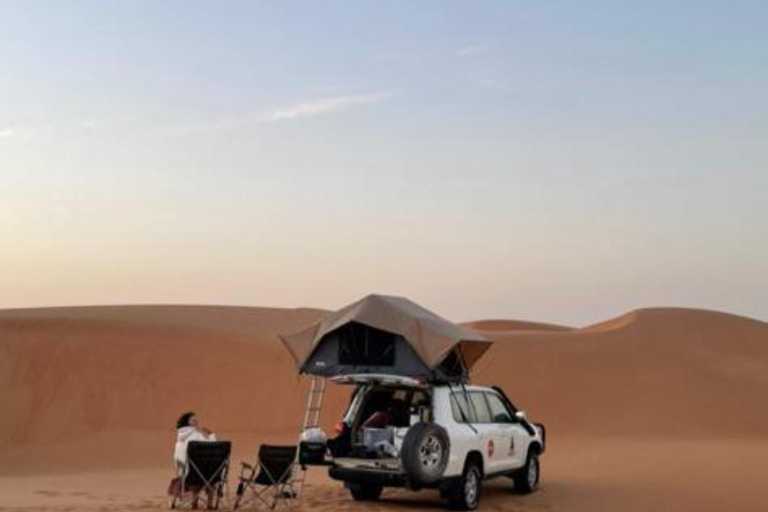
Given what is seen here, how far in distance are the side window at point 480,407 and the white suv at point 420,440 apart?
1 cm

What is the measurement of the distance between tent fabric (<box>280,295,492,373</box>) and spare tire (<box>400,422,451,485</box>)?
3.43ft

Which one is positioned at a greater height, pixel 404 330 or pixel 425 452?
pixel 404 330

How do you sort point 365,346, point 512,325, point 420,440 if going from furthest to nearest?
point 512,325
point 365,346
point 420,440

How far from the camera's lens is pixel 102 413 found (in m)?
29.8

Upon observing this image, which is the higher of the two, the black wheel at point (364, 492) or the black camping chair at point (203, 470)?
the black camping chair at point (203, 470)

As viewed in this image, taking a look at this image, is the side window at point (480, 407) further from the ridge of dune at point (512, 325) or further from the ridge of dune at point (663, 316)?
the ridge of dune at point (512, 325)

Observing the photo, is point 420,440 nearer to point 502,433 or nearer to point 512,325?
point 502,433

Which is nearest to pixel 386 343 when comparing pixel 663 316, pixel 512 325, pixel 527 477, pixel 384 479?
pixel 384 479

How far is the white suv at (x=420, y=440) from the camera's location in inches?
536

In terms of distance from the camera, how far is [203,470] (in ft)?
45.6

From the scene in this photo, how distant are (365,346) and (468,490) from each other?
2419 millimetres

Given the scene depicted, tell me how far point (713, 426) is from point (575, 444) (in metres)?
5.64

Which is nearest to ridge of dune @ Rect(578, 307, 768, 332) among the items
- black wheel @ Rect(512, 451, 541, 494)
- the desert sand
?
the desert sand

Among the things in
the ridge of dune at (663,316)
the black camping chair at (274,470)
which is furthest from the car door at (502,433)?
the ridge of dune at (663,316)
